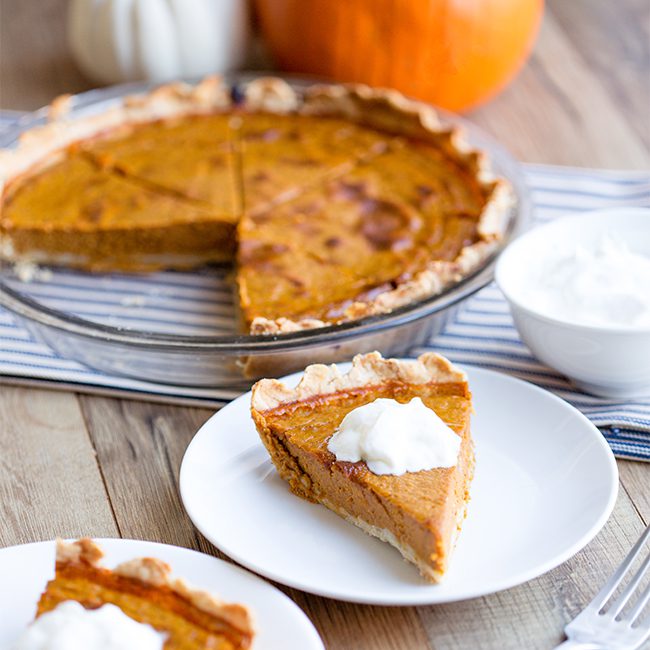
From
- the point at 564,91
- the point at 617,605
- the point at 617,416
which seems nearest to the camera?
the point at 617,605

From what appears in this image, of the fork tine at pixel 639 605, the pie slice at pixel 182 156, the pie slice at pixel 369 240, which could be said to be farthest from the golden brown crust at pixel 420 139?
the fork tine at pixel 639 605

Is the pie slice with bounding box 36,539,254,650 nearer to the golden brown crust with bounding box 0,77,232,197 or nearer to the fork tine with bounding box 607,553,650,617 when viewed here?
the fork tine with bounding box 607,553,650,617

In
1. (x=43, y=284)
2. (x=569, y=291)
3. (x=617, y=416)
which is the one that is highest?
(x=569, y=291)

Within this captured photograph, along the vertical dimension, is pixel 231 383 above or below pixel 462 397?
below

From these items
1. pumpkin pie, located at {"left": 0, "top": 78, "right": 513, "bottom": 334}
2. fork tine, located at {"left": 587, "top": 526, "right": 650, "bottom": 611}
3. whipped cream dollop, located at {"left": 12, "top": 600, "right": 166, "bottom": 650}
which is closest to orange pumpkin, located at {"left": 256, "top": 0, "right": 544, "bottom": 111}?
pumpkin pie, located at {"left": 0, "top": 78, "right": 513, "bottom": 334}

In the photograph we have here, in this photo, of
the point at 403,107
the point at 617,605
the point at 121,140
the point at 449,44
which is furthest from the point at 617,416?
the point at 121,140

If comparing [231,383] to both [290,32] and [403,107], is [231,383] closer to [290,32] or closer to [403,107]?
[403,107]

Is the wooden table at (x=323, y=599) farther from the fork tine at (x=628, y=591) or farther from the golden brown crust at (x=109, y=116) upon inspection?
the golden brown crust at (x=109, y=116)

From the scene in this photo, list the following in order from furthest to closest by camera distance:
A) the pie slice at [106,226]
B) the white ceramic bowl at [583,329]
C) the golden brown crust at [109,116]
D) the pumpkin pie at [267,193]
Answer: the golden brown crust at [109,116] < the pie slice at [106,226] < the pumpkin pie at [267,193] < the white ceramic bowl at [583,329]
